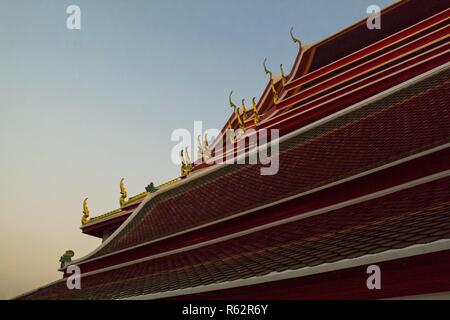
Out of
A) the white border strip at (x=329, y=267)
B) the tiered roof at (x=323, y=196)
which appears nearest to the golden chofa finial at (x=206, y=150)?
the tiered roof at (x=323, y=196)

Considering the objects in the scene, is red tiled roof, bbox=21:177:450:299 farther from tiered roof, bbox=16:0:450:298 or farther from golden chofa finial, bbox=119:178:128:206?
golden chofa finial, bbox=119:178:128:206

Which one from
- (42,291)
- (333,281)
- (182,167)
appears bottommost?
(42,291)

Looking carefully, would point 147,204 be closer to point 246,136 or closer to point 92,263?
point 92,263

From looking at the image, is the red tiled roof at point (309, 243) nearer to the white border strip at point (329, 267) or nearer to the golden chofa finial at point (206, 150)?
the white border strip at point (329, 267)

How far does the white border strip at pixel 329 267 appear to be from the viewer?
2.94 meters

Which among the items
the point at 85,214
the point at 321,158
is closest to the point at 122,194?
the point at 85,214

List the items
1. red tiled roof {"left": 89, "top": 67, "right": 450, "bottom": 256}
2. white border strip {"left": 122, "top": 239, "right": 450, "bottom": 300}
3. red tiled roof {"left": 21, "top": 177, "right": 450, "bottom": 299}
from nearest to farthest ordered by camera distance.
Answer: white border strip {"left": 122, "top": 239, "right": 450, "bottom": 300} < red tiled roof {"left": 21, "top": 177, "right": 450, "bottom": 299} < red tiled roof {"left": 89, "top": 67, "right": 450, "bottom": 256}

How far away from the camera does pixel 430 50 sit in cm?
838

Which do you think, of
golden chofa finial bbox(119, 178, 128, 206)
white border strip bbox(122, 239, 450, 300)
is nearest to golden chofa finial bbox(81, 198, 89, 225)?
golden chofa finial bbox(119, 178, 128, 206)

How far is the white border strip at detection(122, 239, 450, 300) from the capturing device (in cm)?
294

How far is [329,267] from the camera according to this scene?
3.43 meters

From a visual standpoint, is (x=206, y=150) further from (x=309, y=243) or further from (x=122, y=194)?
(x=309, y=243)
